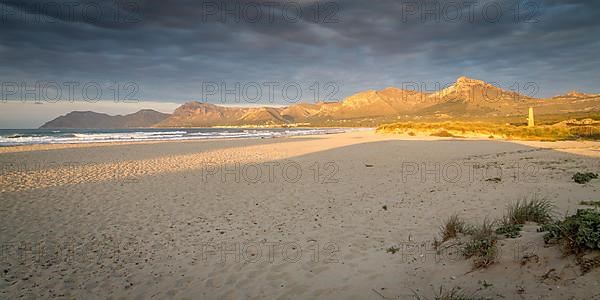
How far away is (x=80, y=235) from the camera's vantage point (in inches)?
274

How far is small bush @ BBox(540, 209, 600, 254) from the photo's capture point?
3264 millimetres

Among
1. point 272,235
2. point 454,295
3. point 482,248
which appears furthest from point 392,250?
point 272,235

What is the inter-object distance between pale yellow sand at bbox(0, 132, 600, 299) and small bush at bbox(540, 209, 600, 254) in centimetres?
20

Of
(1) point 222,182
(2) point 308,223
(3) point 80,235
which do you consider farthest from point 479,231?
(1) point 222,182

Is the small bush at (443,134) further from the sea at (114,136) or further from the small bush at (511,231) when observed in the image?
the small bush at (511,231)

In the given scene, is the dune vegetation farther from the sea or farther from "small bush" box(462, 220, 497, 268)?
"small bush" box(462, 220, 497, 268)

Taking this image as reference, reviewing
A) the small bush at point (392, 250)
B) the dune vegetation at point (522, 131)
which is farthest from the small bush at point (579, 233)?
the dune vegetation at point (522, 131)

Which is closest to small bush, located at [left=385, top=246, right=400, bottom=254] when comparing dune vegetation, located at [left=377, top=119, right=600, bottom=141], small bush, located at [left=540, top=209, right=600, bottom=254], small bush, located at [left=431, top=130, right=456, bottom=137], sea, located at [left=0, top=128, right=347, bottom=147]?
small bush, located at [left=540, top=209, right=600, bottom=254]

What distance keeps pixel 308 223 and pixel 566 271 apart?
4997 millimetres

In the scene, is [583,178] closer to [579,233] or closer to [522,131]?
[579,233]

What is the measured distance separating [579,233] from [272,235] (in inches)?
201

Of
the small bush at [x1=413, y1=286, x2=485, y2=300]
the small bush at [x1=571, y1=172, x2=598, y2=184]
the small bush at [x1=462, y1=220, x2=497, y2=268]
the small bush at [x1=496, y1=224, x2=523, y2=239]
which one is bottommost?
the small bush at [x1=413, y1=286, x2=485, y2=300]

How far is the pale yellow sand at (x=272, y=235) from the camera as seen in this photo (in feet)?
13.7

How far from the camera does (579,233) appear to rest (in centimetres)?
338
